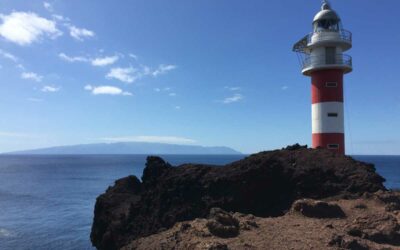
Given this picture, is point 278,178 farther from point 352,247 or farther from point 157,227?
point 352,247

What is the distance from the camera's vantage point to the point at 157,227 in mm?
14375

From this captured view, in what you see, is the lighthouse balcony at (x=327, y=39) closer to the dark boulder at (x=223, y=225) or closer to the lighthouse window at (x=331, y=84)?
the lighthouse window at (x=331, y=84)

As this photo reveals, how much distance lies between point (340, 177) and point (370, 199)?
6.84 feet

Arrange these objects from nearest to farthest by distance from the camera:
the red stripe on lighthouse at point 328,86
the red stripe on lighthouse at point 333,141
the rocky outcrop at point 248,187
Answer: the rocky outcrop at point 248,187, the red stripe on lighthouse at point 333,141, the red stripe on lighthouse at point 328,86

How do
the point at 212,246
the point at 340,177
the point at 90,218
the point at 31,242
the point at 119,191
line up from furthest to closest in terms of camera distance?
1. the point at 90,218
2. the point at 31,242
3. the point at 119,191
4. the point at 340,177
5. the point at 212,246

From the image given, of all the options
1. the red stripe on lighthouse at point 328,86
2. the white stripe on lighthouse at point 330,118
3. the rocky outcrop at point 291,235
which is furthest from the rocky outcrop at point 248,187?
the red stripe on lighthouse at point 328,86

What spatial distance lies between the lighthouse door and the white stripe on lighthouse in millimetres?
2319

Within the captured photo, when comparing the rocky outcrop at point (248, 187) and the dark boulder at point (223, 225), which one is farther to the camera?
the rocky outcrop at point (248, 187)

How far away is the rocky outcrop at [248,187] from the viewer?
1347cm

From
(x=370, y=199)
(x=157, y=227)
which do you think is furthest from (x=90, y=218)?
(x=370, y=199)

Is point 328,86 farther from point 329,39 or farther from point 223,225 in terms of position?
point 223,225

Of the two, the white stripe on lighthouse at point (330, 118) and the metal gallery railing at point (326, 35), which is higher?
the metal gallery railing at point (326, 35)

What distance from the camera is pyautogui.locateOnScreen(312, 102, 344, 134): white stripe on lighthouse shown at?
21.1m

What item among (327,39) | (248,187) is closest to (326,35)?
(327,39)
